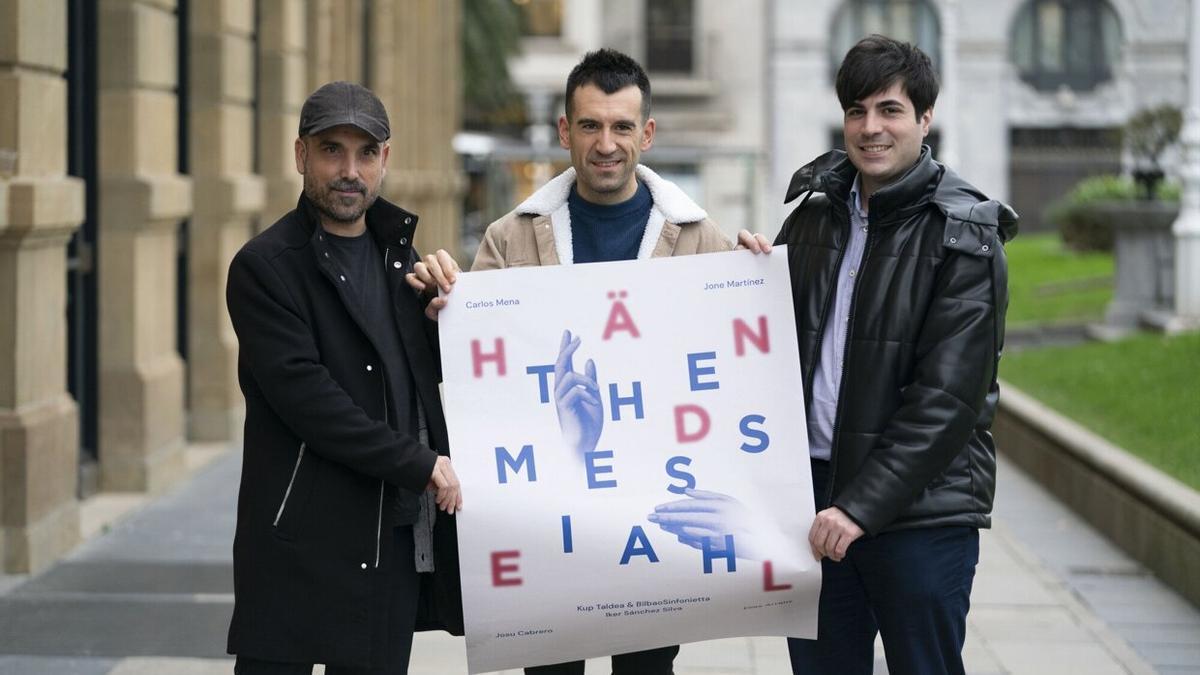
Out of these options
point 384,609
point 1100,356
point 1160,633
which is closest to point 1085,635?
point 1160,633

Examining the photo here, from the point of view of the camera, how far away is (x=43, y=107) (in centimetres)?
877

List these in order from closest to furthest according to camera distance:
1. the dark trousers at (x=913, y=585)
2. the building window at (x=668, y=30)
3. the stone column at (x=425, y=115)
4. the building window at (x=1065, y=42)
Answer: the dark trousers at (x=913, y=585) → the stone column at (x=425, y=115) → the building window at (x=1065, y=42) → the building window at (x=668, y=30)

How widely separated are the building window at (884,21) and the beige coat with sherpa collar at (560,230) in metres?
57.0

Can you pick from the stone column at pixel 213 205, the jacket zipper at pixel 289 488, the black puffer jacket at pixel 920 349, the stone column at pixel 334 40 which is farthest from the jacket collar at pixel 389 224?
the stone column at pixel 334 40

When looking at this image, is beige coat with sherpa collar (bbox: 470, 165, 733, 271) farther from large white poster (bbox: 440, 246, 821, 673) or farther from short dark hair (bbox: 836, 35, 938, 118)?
short dark hair (bbox: 836, 35, 938, 118)

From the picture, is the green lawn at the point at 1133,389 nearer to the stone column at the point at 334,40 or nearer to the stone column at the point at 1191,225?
the stone column at the point at 1191,225

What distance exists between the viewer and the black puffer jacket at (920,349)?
14.6ft

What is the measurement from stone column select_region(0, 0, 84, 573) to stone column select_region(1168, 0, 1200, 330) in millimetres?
11357

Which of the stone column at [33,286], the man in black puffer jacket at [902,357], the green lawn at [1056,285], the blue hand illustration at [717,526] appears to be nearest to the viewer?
the man in black puffer jacket at [902,357]

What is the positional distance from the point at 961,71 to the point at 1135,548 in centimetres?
5164

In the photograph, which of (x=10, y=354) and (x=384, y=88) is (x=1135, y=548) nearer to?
(x=10, y=354)

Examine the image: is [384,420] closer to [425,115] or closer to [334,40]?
[334,40]

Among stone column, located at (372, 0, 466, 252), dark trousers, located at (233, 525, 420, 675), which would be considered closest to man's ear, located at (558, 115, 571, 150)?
dark trousers, located at (233, 525, 420, 675)

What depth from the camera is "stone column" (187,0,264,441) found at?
506 inches
